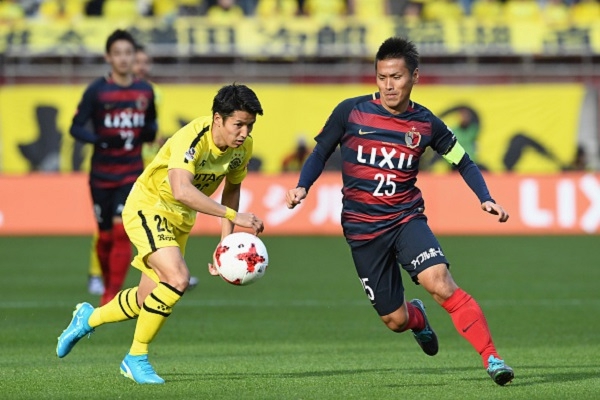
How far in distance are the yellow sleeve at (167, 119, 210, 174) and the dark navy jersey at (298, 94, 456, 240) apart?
26.8 inches

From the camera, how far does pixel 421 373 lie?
26.8 feet

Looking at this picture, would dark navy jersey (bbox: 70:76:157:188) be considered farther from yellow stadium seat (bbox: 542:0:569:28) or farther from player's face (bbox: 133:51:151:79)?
yellow stadium seat (bbox: 542:0:569:28)

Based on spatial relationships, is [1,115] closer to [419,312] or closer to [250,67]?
[250,67]

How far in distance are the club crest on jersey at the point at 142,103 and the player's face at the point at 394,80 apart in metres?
5.10

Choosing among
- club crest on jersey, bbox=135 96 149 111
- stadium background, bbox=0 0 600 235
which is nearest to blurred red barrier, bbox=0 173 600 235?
stadium background, bbox=0 0 600 235

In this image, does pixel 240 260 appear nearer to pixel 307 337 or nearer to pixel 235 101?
pixel 235 101

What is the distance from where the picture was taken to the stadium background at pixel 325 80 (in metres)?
22.2

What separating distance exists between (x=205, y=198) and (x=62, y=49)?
1872cm

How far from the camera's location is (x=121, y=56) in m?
12.0

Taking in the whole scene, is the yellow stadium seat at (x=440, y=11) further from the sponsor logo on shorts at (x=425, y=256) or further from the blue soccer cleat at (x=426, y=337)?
the sponsor logo on shorts at (x=425, y=256)

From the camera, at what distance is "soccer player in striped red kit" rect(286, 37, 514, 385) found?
25.2 ft

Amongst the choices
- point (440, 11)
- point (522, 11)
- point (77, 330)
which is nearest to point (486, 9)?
point (522, 11)

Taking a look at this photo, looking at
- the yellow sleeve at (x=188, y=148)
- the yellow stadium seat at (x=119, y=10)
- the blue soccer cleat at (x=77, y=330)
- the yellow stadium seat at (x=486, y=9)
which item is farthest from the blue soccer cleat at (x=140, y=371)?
the yellow stadium seat at (x=486, y=9)

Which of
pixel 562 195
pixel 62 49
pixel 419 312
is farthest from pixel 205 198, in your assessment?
pixel 62 49
